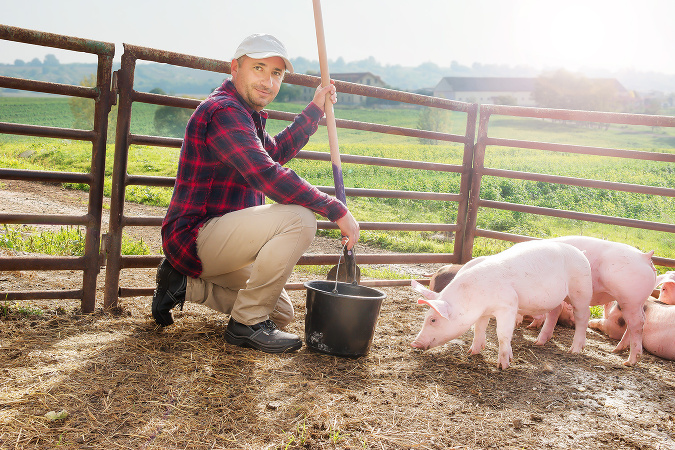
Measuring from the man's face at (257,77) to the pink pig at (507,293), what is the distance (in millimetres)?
1386

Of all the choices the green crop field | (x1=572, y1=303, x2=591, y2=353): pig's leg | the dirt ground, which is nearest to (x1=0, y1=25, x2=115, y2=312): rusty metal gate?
the dirt ground

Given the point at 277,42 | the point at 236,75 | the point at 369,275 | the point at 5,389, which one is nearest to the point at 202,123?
the point at 236,75

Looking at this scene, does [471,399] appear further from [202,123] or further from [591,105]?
[591,105]

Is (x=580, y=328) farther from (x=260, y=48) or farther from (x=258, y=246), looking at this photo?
(x=260, y=48)

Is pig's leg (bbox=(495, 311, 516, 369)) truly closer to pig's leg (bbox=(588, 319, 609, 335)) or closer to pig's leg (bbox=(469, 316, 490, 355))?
pig's leg (bbox=(469, 316, 490, 355))

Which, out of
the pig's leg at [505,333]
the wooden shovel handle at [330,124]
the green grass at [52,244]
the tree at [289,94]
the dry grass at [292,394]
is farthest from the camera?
the tree at [289,94]

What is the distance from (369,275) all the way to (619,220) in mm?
2451

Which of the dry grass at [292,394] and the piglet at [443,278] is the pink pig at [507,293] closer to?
the dry grass at [292,394]

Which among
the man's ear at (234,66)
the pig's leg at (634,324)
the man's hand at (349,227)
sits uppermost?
the man's ear at (234,66)

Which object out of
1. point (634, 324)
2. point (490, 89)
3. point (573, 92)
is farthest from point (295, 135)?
point (490, 89)

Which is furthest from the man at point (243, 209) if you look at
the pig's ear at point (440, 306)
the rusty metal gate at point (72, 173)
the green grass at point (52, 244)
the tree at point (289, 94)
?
the tree at point (289, 94)

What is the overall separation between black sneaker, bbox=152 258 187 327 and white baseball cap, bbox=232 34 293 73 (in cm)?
123

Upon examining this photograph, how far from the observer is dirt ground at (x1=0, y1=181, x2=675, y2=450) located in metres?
2.20

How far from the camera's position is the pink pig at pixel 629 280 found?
11.9 ft
